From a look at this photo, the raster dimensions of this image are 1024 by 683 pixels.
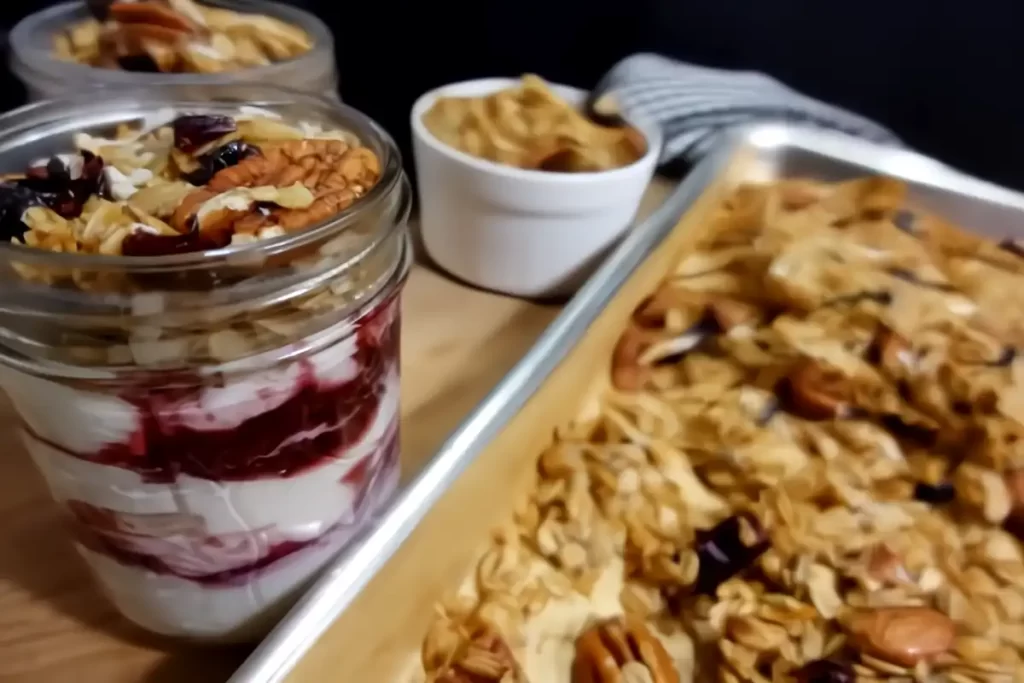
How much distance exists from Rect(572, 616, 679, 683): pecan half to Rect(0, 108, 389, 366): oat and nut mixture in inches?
7.2

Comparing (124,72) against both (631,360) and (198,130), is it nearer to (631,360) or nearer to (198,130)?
(198,130)

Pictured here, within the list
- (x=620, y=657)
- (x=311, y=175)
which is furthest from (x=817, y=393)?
(x=311, y=175)

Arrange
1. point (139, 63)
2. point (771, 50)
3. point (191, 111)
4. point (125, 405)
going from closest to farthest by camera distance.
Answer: point (125, 405) < point (191, 111) < point (139, 63) < point (771, 50)

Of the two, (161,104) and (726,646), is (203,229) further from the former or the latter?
(726,646)

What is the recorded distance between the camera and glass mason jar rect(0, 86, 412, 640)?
288 millimetres

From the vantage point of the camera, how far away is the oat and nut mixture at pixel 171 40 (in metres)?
0.51

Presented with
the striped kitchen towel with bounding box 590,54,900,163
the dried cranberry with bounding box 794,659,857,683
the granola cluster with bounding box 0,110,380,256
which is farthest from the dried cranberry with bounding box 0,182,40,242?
the striped kitchen towel with bounding box 590,54,900,163

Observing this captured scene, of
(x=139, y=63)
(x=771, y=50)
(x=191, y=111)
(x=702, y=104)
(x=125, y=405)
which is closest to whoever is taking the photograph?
(x=125, y=405)

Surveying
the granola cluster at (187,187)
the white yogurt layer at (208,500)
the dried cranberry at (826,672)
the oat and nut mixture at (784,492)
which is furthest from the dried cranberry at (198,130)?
the dried cranberry at (826,672)

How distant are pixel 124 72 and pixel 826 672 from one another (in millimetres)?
439

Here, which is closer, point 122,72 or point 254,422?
point 254,422

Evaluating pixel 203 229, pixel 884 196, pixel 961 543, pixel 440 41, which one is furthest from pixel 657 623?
pixel 440 41

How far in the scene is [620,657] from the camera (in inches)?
15.6

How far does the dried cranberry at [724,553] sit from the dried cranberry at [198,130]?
27 cm
